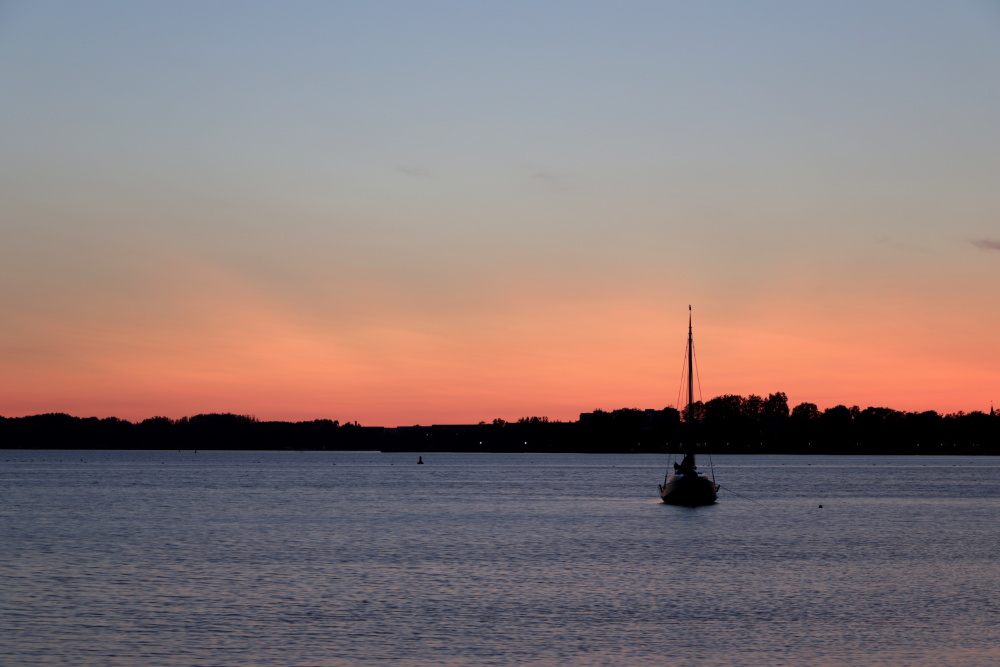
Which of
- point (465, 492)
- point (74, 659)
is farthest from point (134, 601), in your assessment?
point (465, 492)

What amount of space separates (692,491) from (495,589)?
58.7 meters

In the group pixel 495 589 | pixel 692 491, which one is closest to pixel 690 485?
pixel 692 491

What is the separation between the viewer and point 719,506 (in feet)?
392

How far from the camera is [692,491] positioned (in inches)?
4097

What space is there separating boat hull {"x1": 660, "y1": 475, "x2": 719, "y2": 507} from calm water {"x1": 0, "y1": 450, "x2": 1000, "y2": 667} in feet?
10.3

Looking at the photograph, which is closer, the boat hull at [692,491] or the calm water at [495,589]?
the calm water at [495,589]

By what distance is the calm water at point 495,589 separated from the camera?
34844 mm

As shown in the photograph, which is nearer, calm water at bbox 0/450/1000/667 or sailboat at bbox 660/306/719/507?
calm water at bbox 0/450/1000/667

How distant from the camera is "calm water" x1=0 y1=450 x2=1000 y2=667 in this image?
34.8m

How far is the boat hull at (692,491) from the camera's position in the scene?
339ft

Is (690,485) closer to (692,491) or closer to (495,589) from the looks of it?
Result: (692,491)

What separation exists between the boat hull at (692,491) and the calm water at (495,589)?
3.13 metres

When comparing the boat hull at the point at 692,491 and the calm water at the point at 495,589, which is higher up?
the boat hull at the point at 692,491

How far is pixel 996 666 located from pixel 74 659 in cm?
2862
